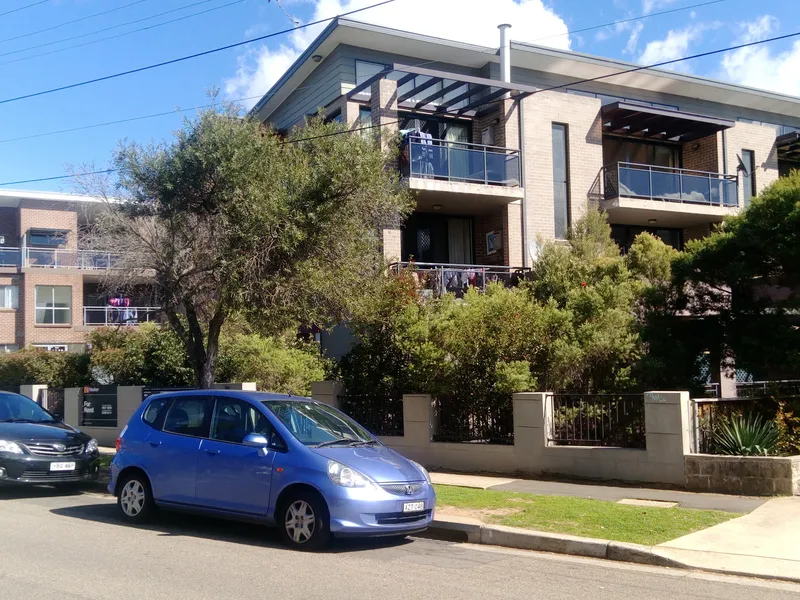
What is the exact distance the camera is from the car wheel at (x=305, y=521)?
8.15 meters

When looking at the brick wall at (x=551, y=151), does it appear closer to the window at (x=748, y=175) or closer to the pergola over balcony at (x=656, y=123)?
the pergola over balcony at (x=656, y=123)

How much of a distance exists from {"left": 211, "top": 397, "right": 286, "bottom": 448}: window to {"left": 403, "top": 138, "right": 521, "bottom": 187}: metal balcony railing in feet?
39.0

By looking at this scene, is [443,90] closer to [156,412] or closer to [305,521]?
[156,412]

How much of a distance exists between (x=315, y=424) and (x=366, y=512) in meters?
1.54

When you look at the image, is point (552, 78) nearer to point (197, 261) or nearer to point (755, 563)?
point (197, 261)

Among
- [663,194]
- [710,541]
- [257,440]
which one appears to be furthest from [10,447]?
[663,194]

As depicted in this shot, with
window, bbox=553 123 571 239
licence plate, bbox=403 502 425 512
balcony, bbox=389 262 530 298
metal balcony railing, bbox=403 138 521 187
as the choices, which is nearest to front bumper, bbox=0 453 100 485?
licence plate, bbox=403 502 425 512

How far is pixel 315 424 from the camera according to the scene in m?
9.25

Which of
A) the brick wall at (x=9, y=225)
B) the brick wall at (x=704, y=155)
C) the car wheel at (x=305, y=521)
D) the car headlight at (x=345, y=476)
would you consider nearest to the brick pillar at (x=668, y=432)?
the car headlight at (x=345, y=476)

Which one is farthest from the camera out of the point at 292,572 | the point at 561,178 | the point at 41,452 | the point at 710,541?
the point at 561,178

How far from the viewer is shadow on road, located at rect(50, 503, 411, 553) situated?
8.68 meters

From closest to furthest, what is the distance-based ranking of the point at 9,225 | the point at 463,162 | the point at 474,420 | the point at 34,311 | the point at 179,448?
the point at 179,448, the point at 474,420, the point at 463,162, the point at 34,311, the point at 9,225

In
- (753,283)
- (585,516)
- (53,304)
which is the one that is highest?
(53,304)

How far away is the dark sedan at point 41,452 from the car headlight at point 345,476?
6005 mm
